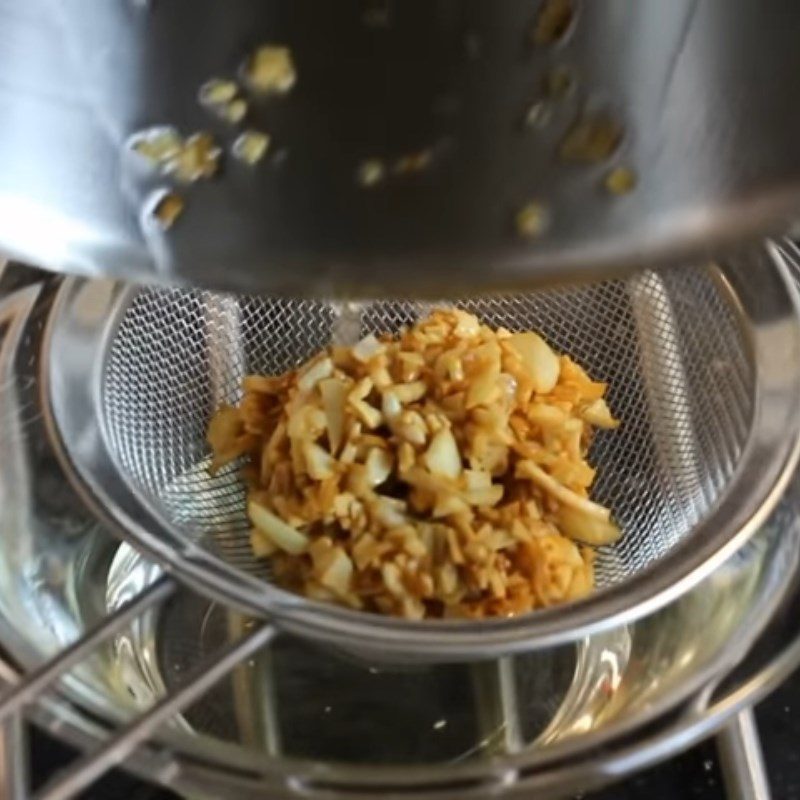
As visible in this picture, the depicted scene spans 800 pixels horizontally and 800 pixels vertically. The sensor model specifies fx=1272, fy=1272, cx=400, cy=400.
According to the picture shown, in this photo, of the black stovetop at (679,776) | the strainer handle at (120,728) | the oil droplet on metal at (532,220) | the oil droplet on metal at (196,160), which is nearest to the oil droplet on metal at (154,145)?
the oil droplet on metal at (196,160)

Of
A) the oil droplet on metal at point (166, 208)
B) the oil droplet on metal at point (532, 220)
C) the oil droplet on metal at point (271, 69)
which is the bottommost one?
the oil droplet on metal at point (532, 220)

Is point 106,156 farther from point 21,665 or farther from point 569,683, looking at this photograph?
point 569,683

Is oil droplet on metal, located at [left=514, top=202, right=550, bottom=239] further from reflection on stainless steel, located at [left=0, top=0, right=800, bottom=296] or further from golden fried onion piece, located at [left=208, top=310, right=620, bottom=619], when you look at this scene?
golden fried onion piece, located at [left=208, top=310, right=620, bottom=619]

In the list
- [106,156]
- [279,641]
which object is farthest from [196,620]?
[106,156]

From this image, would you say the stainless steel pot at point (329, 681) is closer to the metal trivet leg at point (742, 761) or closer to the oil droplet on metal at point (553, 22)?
the metal trivet leg at point (742, 761)

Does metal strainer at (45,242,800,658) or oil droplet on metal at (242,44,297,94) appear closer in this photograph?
oil droplet on metal at (242,44,297,94)

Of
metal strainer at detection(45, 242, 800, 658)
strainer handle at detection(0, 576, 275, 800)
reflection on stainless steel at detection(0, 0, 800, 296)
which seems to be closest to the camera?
reflection on stainless steel at detection(0, 0, 800, 296)

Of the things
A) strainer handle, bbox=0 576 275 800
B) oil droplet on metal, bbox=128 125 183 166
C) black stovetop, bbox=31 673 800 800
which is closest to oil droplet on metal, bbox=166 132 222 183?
oil droplet on metal, bbox=128 125 183 166
